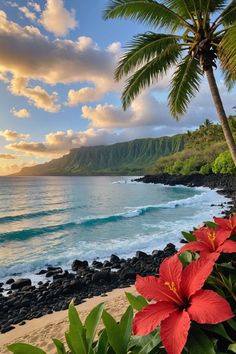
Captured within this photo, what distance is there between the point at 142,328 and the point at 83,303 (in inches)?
326

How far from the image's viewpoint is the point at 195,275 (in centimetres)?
125

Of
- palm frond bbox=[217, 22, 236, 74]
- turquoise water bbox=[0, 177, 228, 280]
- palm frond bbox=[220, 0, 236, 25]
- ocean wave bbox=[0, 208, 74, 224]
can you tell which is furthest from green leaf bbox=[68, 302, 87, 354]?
ocean wave bbox=[0, 208, 74, 224]

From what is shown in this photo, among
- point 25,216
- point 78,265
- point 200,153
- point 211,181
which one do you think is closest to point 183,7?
point 78,265

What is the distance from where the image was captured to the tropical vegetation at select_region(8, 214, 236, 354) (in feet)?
3.49

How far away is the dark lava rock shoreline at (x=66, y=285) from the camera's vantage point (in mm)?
8750

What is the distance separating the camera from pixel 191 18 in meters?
9.96

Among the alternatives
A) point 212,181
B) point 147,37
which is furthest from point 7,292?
point 212,181

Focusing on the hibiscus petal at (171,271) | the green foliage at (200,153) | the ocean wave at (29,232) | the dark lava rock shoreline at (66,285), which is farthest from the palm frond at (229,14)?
the green foliage at (200,153)

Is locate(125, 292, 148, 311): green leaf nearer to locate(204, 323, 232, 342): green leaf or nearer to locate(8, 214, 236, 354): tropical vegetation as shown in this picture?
locate(8, 214, 236, 354): tropical vegetation

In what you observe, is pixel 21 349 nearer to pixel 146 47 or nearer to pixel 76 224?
pixel 146 47

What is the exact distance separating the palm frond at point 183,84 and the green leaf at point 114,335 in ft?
35.0

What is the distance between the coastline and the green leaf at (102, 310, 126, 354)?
5.11m

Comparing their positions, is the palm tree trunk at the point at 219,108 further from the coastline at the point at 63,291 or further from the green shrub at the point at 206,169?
the green shrub at the point at 206,169

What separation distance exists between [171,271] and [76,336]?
1.44ft
